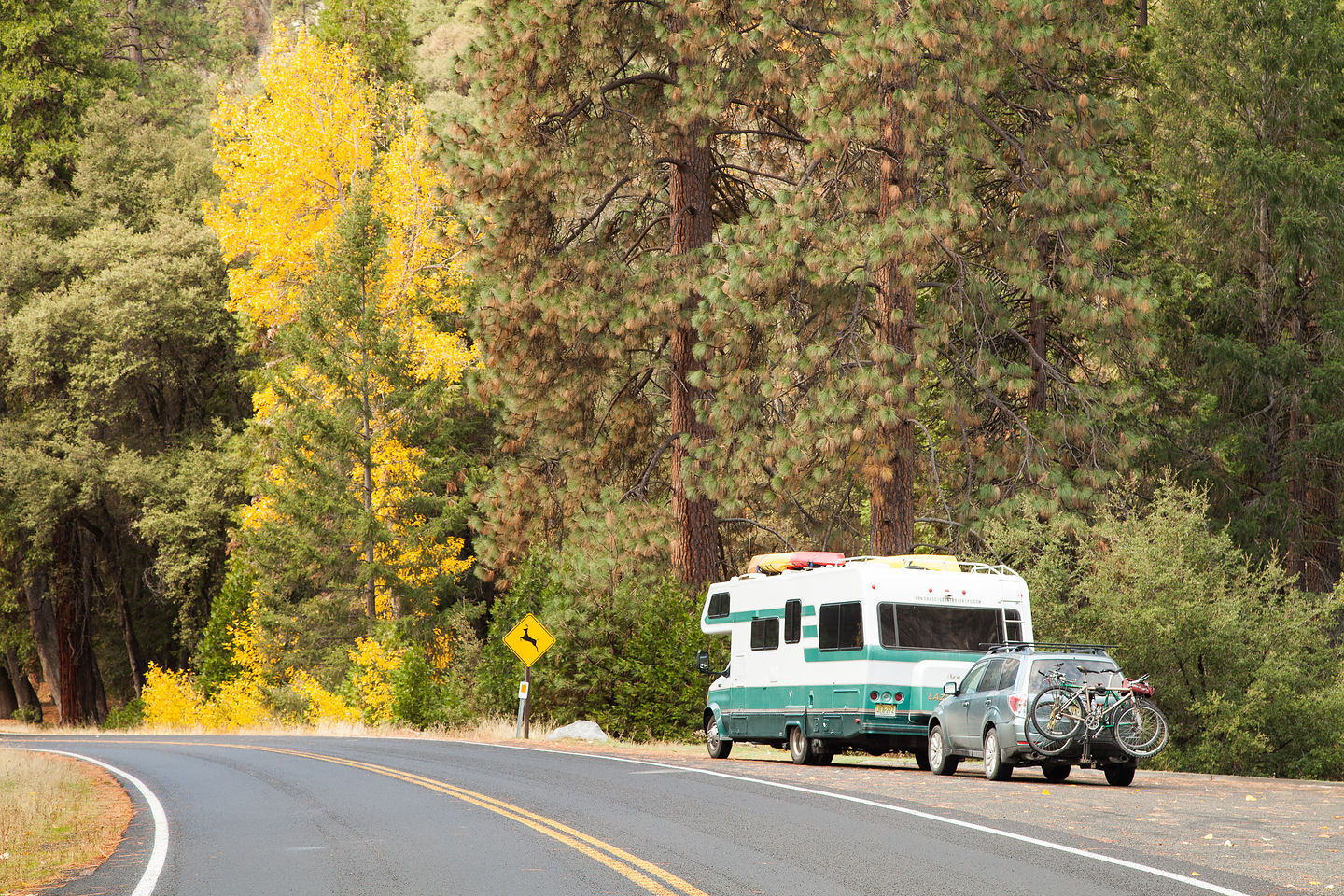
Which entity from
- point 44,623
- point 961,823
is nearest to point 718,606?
point 961,823

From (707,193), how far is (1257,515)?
47.0ft

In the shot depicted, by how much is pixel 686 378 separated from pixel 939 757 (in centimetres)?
1361

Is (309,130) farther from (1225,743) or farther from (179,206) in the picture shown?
(1225,743)

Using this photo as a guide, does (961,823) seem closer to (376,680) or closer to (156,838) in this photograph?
(156,838)

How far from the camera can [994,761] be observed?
17.9m

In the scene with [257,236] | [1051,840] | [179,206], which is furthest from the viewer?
[179,206]

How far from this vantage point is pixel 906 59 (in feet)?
80.8

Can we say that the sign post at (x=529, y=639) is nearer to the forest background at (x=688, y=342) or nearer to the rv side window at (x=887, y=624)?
the forest background at (x=688, y=342)

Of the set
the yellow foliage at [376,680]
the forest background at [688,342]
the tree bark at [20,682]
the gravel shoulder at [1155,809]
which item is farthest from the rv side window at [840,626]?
the tree bark at [20,682]

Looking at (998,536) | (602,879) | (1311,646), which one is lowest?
(602,879)

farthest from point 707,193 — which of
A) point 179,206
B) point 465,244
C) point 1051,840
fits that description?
point 179,206

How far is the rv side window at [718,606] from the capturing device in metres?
24.7

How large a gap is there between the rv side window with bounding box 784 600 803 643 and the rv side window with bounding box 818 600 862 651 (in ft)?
2.16

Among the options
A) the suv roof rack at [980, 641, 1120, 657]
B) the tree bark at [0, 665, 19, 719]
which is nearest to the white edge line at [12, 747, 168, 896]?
the suv roof rack at [980, 641, 1120, 657]
